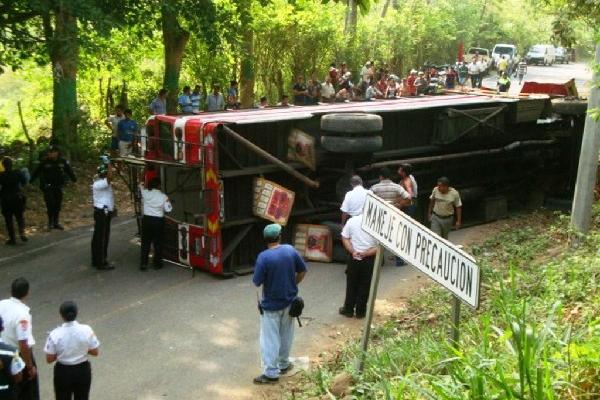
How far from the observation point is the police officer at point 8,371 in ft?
19.6

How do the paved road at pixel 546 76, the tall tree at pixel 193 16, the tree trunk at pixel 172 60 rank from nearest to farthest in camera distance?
the tall tree at pixel 193 16 < the tree trunk at pixel 172 60 < the paved road at pixel 546 76

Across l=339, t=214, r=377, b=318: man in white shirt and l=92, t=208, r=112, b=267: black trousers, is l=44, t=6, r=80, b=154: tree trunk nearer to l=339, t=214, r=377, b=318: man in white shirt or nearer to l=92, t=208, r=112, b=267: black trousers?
l=92, t=208, r=112, b=267: black trousers

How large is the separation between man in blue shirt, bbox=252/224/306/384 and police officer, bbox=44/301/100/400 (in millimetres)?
1900

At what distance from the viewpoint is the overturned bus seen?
11.5 meters

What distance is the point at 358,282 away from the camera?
32.8 ft

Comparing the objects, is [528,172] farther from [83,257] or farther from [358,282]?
[83,257]

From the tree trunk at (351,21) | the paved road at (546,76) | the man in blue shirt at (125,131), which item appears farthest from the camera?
the paved road at (546,76)

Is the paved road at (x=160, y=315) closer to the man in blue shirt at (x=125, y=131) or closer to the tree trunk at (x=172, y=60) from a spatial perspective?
the man in blue shirt at (x=125, y=131)

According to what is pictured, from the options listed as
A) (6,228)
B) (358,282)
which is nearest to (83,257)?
(6,228)

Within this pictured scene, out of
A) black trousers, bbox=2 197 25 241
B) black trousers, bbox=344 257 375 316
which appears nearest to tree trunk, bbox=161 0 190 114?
black trousers, bbox=2 197 25 241

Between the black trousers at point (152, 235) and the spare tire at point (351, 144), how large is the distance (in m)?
2.77

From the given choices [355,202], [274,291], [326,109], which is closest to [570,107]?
[326,109]

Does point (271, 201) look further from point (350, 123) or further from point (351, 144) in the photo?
point (350, 123)

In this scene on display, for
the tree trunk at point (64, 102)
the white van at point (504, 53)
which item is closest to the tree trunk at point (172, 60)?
the tree trunk at point (64, 102)
